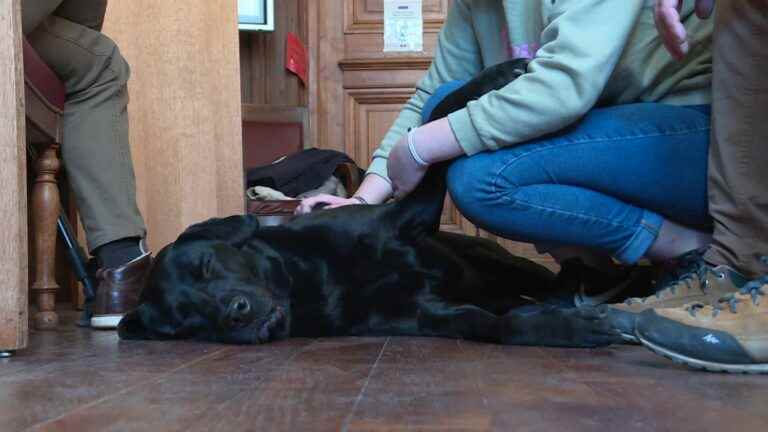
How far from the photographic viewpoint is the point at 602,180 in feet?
4.88

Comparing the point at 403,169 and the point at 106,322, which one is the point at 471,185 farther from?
the point at 106,322

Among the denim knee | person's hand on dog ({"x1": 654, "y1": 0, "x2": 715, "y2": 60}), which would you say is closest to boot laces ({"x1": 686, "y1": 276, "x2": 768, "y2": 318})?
person's hand on dog ({"x1": 654, "y1": 0, "x2": 715, "y2": 60})

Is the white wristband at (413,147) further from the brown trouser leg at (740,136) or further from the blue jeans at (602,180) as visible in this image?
the brown trouser leg at (740,136)

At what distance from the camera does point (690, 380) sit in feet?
3.24

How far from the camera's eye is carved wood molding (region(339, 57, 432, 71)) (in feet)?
12.6

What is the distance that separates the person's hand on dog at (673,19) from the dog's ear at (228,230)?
81 cm

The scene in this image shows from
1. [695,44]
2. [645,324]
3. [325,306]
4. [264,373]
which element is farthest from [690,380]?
[325,306]

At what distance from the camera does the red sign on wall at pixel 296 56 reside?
3.66 metres

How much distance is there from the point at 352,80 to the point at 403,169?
96.0 inches

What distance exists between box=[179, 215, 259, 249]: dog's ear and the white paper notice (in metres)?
2.32

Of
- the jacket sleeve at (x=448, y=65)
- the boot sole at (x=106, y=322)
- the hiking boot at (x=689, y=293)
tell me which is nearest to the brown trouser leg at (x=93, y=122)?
the boot sole at (x=106, y=322)

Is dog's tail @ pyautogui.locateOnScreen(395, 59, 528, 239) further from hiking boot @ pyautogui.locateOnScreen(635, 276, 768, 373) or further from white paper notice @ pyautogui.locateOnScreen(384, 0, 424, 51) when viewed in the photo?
white paper notice @ pyautogui.locateOnScreen(384, 0, 424, 51)

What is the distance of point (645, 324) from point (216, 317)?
2.43ft

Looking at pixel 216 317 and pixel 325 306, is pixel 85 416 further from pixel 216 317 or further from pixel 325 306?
pixel 325 306
